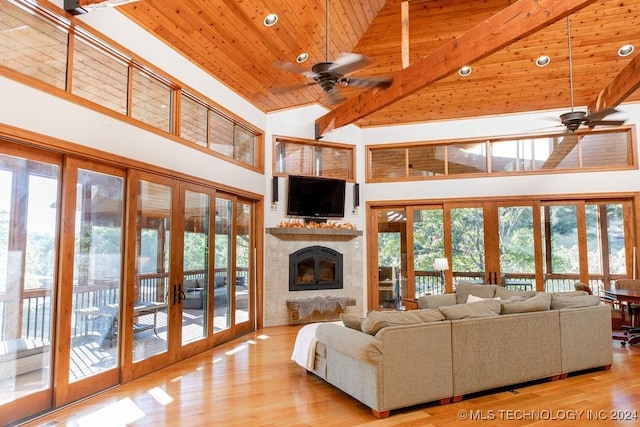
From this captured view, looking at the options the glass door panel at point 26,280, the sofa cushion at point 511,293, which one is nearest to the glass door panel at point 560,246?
the sofa cushion at point 511,293

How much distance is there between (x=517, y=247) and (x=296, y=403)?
5538 millimetres

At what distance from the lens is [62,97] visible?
3.54 m

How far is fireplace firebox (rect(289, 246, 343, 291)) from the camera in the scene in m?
7.36

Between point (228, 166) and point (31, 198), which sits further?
point (228, 166)

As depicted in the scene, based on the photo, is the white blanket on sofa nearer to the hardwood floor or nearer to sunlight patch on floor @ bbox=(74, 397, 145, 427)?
the hardwood floor

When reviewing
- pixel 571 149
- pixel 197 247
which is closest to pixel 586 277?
pixel 571 149

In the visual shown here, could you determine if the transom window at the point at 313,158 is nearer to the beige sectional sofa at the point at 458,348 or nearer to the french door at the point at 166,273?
the french door at the point at 166,273

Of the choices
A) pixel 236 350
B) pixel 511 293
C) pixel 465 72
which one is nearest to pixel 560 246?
pixel 511 293

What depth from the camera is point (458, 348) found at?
377cm

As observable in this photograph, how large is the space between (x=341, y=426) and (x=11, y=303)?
2752 millimetres

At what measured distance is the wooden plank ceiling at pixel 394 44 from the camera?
4.83m

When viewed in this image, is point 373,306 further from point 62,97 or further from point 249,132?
point 62,97

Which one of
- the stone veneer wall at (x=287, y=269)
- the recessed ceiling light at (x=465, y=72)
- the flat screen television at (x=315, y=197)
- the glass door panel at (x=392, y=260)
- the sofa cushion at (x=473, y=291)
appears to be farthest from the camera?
the glass door panel at (x=392, y=260)

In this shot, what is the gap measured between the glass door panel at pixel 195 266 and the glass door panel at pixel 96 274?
3.45 ft
